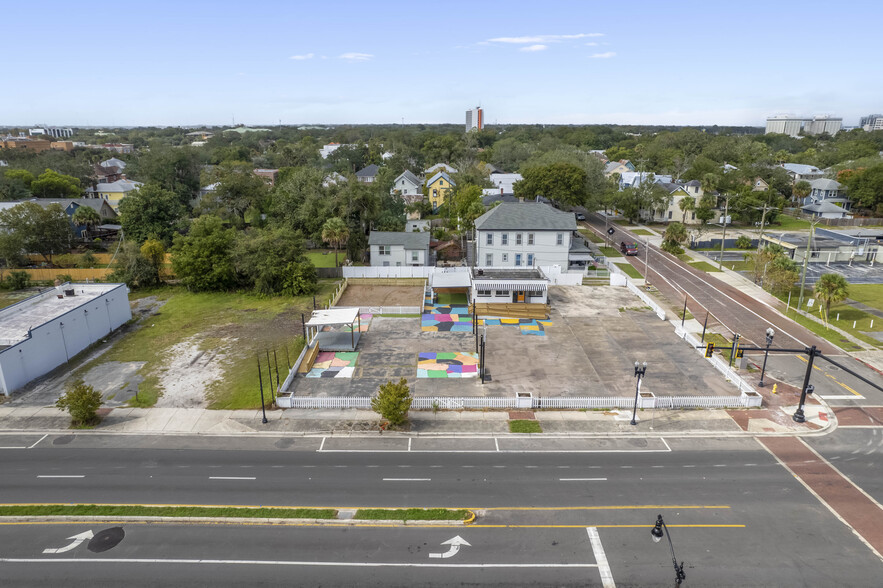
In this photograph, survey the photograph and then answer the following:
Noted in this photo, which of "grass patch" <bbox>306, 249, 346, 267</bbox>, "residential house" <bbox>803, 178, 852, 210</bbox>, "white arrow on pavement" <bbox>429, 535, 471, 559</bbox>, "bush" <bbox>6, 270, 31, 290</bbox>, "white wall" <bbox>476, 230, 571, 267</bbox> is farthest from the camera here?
"residential house" <bbox>803, 178, 852, 210</bbox>

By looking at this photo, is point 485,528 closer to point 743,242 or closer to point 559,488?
point 559,488

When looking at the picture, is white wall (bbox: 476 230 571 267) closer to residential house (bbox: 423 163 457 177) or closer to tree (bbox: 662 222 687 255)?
tree (bbox: 662 222 687 255)

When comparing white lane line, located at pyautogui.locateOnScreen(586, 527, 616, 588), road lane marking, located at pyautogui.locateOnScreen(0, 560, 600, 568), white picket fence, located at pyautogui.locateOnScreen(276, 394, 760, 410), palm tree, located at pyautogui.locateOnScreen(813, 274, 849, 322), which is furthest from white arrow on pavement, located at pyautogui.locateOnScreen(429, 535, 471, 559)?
palm tree, located at pyautogui.locateOnScreen(813, 274, 849, 322)

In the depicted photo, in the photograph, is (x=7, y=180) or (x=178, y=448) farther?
(x=7, y=180)

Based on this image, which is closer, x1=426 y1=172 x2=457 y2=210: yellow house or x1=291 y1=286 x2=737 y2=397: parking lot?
x1=291 y1=286 x2=737 y2=397: parking lot

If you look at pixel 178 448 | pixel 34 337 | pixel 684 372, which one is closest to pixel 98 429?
pixel 178 448

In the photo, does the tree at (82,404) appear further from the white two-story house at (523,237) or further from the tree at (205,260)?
the white two-story house at (523,237)
